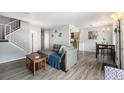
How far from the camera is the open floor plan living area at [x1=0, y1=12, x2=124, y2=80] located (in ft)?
10.2

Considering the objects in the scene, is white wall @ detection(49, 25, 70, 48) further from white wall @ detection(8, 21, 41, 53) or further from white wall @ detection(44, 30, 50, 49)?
white wall @ detection(8, 21, 41, 53)

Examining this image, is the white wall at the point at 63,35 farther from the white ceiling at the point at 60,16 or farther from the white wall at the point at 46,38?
the white ceiling at the point at 60,16

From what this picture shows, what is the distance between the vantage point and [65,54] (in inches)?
129

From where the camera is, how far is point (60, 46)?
6.13 metres

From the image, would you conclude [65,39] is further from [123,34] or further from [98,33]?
[123,34]

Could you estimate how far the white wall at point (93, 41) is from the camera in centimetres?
733

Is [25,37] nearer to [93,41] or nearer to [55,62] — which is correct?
[55,62]

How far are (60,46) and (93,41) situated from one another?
3601 millimetres

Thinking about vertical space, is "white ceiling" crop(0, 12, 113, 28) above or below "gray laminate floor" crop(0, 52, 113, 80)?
above

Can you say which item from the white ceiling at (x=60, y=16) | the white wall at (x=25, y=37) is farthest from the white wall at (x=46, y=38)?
the white ceiling at (x=60, y=16)

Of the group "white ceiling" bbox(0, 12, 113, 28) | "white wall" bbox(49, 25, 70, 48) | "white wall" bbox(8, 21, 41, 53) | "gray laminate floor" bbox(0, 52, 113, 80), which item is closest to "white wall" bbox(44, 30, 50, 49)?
"white wall" bbox(49, 25, 70, 48)

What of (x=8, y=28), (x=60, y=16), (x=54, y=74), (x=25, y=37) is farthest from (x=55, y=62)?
(x=8, y=28)
